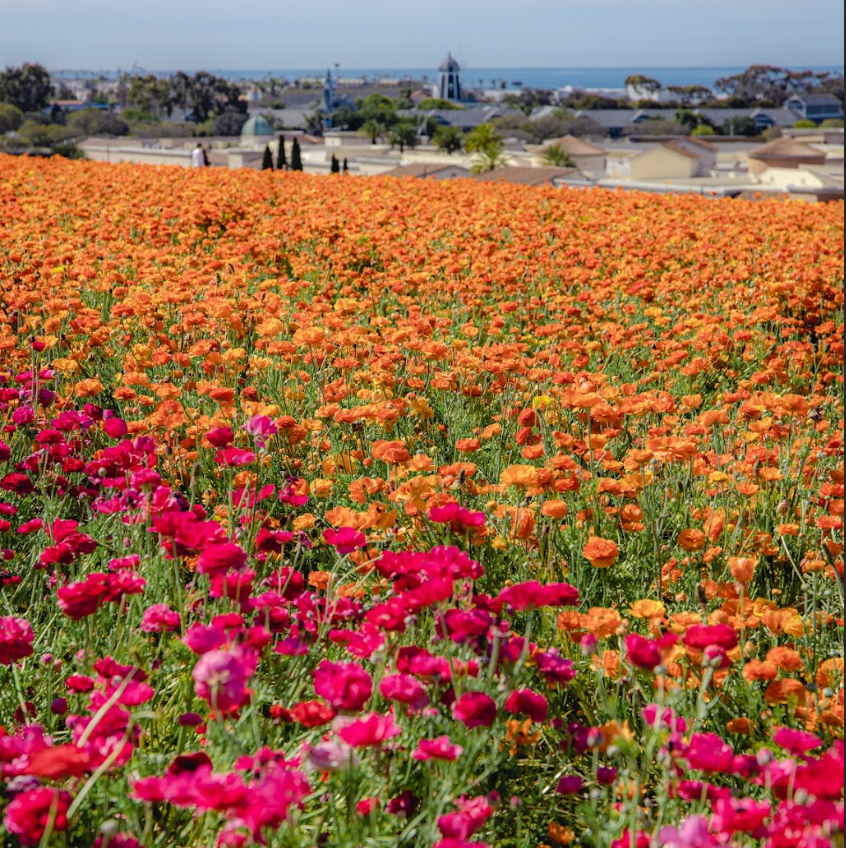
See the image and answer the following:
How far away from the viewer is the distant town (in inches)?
1982

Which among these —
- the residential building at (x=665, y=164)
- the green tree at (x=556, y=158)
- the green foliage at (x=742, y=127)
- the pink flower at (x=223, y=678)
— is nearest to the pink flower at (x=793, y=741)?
the pink flower at (x=223, y=678)

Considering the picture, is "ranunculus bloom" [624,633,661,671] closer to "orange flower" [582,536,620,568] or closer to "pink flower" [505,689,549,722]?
"pink flower" [505,689,549,722]

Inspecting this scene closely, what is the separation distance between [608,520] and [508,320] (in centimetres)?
386

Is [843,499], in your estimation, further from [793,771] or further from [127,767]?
[127,767]

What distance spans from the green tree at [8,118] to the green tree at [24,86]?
42.4ft

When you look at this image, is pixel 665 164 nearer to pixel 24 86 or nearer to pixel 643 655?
pixel 643 655

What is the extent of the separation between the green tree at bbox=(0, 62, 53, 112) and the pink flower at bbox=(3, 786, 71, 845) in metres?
129

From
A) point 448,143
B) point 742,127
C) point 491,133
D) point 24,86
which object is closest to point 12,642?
point 491,133

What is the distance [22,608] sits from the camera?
10.7 ft

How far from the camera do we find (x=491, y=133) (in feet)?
199

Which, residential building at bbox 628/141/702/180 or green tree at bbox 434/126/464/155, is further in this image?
green tree at bbox 434/126/464/155

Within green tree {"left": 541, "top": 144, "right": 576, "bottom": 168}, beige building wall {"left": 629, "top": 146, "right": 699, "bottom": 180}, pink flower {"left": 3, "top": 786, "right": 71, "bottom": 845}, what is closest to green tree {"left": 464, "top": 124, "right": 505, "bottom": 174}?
green tree {"left": 541, "top": 144, "right": 576, "bottom": 168}

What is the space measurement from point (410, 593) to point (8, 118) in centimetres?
11301

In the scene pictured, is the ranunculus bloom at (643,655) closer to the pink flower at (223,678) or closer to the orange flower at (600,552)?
the orange flower at (600,552)
